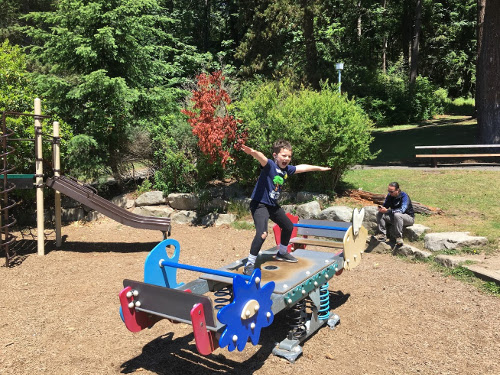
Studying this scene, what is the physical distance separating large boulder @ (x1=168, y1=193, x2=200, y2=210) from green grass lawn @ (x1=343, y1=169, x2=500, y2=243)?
3569 mm

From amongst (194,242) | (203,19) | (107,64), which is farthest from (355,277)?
(203,19)

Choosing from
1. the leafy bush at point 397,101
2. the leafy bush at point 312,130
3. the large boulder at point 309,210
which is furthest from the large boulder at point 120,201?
the leafy bush at point 397,101

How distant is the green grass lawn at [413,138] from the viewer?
15578 millimetres

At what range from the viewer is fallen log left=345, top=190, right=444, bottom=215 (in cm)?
841

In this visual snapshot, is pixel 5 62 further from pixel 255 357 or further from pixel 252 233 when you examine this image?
pixel 255 357

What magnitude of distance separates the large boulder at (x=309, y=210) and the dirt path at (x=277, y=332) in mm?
2046

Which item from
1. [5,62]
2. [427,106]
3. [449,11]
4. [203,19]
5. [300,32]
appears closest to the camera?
[5,62]

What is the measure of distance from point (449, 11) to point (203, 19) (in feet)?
68.4

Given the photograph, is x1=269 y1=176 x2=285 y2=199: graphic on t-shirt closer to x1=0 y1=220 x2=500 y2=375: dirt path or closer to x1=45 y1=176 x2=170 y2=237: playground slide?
x1=0 y1=220 x2=500 y2=375: dirt path

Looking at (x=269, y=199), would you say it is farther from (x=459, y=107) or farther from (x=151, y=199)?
(x=459, y=107)

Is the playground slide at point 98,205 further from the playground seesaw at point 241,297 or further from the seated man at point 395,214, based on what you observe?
the seated man at point 395,214

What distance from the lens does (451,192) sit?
9555 millimetres

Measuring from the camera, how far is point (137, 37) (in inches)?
466

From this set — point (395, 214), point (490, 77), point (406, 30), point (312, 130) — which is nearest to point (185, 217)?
point (312, 130)
